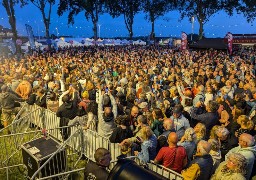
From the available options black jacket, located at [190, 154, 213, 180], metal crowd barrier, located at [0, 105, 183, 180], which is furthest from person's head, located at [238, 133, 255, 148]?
metal crowd barrier, located at [0, 105, 183, 180]

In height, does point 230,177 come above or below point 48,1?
below

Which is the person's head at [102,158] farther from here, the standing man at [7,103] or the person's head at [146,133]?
the standing man at [7,103]

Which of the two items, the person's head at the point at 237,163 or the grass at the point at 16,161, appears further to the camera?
the grass at the point at 16,161

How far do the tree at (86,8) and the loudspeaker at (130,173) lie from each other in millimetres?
44669

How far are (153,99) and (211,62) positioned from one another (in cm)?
1035

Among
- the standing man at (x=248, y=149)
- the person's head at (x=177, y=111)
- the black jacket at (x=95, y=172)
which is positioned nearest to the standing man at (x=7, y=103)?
the person's head at (x=177, y=111)

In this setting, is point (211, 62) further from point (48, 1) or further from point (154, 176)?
point (48, 1)

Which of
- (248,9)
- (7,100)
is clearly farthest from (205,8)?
(7,100)

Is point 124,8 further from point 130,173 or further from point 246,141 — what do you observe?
point 130,173

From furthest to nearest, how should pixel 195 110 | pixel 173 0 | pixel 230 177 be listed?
pixel 173 0 < pixel 195 110 < pixel 230 177

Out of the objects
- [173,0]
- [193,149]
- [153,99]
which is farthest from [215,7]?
[193,149]

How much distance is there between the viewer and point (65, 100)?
7969mm

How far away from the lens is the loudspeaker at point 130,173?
2.60m

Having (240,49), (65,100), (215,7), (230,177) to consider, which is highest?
(215,7)
